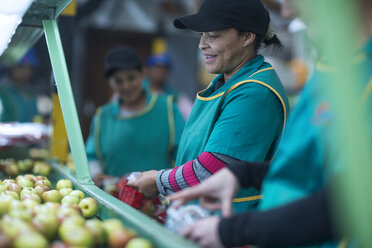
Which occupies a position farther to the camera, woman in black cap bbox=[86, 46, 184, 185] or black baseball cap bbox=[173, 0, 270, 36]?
woman in black cap bbox=[86, 46, 184, 185]

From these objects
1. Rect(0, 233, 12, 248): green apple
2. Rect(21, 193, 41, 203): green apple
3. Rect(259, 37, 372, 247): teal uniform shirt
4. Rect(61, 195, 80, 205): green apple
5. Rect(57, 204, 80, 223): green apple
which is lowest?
Rect(61, 195, 80, 205): green apple

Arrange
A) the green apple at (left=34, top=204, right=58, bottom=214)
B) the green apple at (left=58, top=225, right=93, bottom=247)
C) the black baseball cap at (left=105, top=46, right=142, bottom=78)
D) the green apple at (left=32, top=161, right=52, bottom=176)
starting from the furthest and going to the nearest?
the black baseball cap at (left=105, top=46, right=142, bottom=78), the green apple at (left=32, top=161, right=52, bottom=176), the green apple at (left=34, top=204, right=58, bottom=214), the green apple at (left=58, top=225, right=93, bottom=247)

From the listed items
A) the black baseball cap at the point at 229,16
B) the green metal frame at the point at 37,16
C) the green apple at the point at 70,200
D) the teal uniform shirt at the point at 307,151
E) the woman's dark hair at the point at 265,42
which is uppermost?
the green metal frame at the point at 37,16

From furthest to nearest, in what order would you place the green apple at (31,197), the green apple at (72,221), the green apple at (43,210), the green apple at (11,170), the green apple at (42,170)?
the green apple at (42,170), the green apple at (11,170), the green apple at (31,197), the green apple at (43,210), the green apple at (72,221)

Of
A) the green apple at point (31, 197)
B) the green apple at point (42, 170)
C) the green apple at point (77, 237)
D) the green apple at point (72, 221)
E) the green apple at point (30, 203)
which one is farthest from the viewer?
the green apple at point (42, 170)

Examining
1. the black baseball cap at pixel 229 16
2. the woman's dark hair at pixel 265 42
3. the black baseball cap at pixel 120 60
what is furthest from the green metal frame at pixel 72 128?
the black baseball cap at pixel 120 60

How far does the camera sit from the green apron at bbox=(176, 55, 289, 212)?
1.74 meters

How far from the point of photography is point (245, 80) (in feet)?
5.81

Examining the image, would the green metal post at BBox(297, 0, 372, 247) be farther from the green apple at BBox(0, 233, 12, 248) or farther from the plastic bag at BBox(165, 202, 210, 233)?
the green apple at BBox(0, 233, 12, 248)

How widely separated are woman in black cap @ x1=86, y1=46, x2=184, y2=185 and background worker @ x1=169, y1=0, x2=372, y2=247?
7.11 ft

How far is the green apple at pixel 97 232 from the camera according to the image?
3.93ft

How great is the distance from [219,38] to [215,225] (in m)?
1.05

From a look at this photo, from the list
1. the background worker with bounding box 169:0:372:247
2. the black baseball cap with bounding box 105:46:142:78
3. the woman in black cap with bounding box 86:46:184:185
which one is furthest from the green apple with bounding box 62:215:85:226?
the black baseball cap with bounding box 105:46:142:78

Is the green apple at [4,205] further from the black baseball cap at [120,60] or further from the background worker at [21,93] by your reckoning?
the background worker at [21,93]
